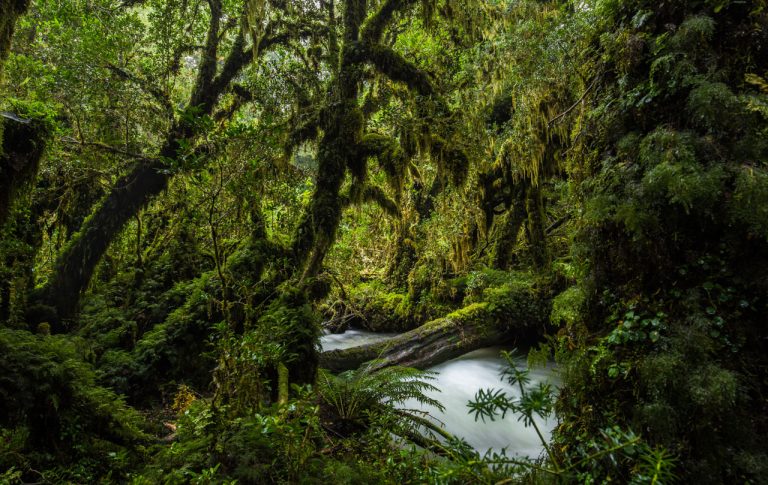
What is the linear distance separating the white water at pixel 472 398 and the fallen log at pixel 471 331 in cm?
37

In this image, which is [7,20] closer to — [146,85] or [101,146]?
[101,146]

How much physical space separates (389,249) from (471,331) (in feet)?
15.0

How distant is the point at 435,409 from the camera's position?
21.1 feet

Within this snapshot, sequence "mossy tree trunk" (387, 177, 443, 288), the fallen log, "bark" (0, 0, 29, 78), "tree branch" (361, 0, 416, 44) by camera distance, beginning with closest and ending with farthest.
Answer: "bark" (0, 0, 29, 78), "tree branch" (361, 0, 416, 44), the fallen log, "mossy tree trunk" (387, 177, 443, 288)

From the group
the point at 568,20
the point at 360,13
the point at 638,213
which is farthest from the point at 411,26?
the point at 638,213

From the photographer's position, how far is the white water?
568 cm

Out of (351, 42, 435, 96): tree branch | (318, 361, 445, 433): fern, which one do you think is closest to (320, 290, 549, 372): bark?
(318, 361, 445, 433): fern

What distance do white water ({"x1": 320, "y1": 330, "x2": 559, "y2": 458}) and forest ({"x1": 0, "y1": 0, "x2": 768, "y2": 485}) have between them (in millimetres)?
68

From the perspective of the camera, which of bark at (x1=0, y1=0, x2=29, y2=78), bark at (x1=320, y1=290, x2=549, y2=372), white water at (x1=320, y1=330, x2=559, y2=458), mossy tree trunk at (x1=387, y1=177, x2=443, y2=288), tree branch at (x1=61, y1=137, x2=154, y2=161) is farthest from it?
mossy tree trunk at (x1=387, y1=177, x2=443, y2=288)

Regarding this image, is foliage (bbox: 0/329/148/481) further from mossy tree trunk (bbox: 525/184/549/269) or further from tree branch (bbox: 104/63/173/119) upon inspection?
mossy tree trunk (bbox: 525/184/549/269)

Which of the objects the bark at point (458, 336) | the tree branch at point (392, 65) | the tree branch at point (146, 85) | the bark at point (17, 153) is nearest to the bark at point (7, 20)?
the bark at point (17, 153)

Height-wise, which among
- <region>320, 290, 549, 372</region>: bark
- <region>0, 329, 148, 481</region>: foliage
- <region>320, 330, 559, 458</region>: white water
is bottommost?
<region>320, 330, 559, 458</region>: white water

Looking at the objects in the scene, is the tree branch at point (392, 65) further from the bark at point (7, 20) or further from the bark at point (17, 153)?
the bark at point (17, 153)

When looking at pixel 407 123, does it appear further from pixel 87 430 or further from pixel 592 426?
pixel 87 430
